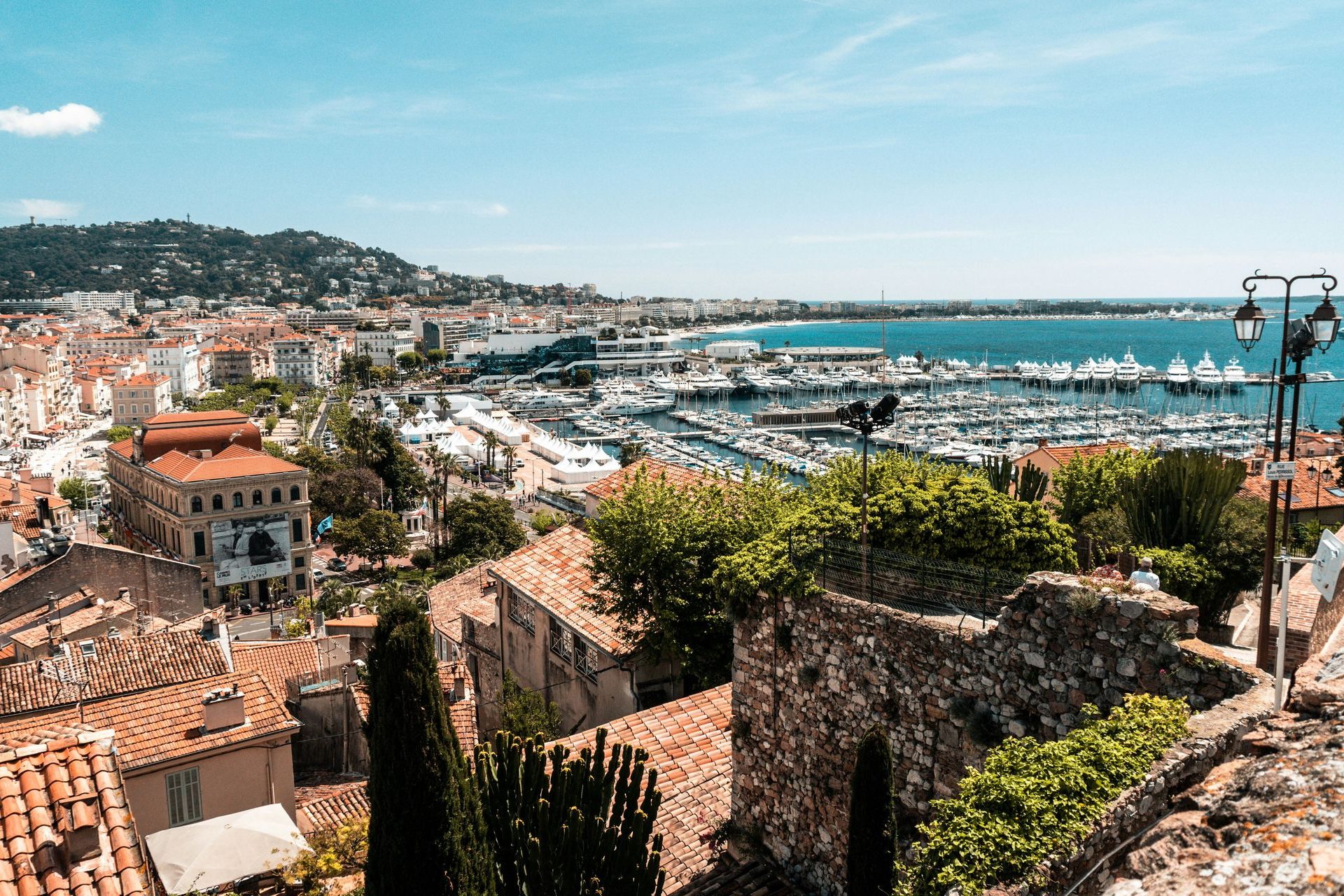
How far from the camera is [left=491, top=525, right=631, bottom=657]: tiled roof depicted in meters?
14.9

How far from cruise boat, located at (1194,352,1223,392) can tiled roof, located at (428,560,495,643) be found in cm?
12429

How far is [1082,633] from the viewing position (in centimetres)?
652

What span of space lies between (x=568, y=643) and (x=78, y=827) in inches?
446

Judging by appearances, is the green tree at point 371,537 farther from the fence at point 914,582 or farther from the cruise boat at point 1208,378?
the cruise boat at point 1208,378

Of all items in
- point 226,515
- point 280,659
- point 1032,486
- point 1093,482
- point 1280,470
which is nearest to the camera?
point 1280,470

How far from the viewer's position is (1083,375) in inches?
5438

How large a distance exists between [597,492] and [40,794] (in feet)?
56.3

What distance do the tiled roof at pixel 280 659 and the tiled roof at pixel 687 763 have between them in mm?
7421

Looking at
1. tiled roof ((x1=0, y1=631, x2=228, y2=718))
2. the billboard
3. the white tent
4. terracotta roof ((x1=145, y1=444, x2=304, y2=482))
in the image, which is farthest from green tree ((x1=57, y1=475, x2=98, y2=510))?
the white tent

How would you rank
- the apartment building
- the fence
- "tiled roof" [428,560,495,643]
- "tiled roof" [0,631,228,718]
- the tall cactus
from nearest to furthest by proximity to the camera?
the tall cactus, the fence, "tiled roof" [0,631,228,718], "tiled roof" [428,560,495,643], the apartment building

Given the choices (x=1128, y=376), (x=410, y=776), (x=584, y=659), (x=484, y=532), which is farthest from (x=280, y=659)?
(x=1128, y=376)

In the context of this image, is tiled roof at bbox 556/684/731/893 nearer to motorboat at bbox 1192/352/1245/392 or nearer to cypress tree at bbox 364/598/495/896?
cypress tree at bbox 364/598/495/896

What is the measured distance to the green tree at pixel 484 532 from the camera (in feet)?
154

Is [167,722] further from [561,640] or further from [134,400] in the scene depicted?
[134,400]
